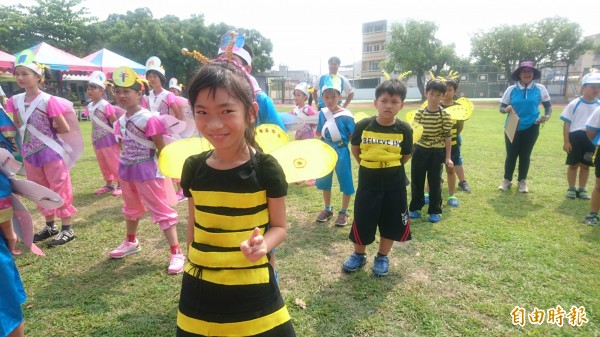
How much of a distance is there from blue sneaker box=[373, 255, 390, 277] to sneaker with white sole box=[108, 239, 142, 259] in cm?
249

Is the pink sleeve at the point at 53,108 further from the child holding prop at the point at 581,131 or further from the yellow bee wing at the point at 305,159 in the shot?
the child holding prop at the point at 581,131

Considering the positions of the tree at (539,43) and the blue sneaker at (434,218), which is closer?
the blue sneaker at (434,218)

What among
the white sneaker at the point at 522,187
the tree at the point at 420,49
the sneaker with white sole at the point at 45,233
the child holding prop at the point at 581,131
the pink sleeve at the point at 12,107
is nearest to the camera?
the pink sleeve at the point at 12,107

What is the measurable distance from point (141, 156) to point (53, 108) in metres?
1.29

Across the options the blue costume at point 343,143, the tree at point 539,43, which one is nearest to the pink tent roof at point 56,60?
the blue costume at point 343,143

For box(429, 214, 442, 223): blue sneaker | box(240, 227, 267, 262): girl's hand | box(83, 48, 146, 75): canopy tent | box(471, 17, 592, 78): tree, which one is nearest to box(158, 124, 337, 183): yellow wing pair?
box(240, 227, 267, 262): girl's hand

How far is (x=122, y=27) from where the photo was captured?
104 feet

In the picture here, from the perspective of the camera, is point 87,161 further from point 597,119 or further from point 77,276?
point 597,119

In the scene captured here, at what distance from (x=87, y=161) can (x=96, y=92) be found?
3.94m

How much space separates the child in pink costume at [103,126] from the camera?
18.5 ft

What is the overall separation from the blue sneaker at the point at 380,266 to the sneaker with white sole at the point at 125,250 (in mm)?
2488

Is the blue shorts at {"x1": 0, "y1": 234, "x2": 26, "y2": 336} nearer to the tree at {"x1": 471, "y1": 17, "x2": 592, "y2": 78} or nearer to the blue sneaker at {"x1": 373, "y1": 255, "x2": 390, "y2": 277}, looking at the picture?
the blue sneaker at {"x1": 373, "y1": 255, "x2": 390, "y2": 277}

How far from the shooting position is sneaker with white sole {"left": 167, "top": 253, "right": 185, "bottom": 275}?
Result: 3357 millimetres

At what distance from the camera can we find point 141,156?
11.0 feet
